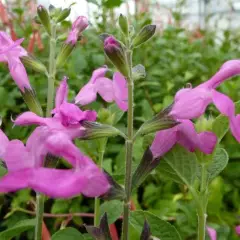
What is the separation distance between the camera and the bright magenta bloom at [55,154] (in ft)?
1.11

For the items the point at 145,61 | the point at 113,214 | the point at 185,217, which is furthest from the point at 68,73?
the point at 113,214

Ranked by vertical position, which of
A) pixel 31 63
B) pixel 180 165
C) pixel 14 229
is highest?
pixel 31 63

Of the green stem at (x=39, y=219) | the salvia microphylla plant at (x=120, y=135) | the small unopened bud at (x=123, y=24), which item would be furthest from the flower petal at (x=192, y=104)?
the green stem at (x=39, y=219)

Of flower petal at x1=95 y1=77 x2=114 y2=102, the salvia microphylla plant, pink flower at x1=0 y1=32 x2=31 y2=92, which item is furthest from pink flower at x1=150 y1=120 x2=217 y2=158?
pink flower at x1=0 y1=32 x2=31 y2=92

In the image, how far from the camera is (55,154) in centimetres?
40

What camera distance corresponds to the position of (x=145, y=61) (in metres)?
1.85

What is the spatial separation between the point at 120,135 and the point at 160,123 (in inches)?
1.9

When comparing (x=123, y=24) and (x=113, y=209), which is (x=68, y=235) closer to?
(x=113, y=209)

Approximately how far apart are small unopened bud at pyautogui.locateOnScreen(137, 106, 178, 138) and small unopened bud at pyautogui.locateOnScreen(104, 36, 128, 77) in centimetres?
6

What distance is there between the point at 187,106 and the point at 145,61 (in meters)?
1.39

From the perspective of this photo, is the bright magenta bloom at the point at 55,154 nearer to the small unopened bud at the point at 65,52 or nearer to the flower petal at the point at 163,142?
the flower petal at the point at 163,142

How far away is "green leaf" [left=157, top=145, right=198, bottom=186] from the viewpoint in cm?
52

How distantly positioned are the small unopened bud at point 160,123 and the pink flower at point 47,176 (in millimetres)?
92

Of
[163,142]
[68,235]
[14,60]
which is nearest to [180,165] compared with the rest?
[163,142]
